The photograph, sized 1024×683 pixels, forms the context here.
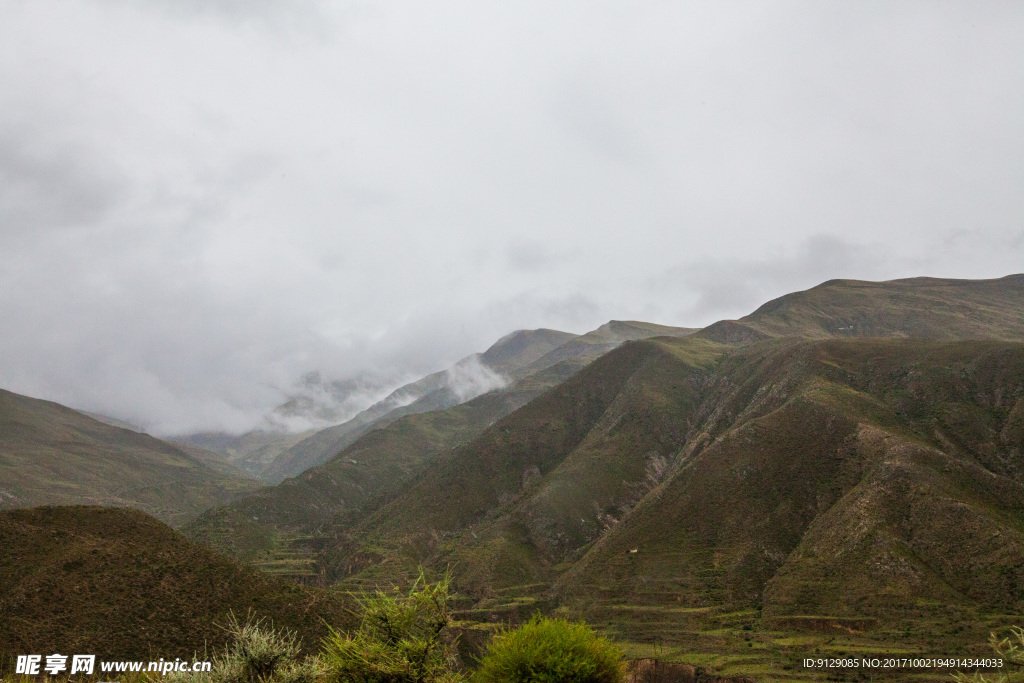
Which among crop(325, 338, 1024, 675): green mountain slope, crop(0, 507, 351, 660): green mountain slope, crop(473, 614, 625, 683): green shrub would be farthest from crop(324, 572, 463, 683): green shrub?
crop(325, 338, 1024, 675): green mountain slope

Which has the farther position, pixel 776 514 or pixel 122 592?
pixel 776 514

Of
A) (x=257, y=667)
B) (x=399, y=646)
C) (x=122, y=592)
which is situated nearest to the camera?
(x=399, y=646)

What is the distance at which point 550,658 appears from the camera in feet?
80.5

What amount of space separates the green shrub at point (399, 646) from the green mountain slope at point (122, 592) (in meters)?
36.4

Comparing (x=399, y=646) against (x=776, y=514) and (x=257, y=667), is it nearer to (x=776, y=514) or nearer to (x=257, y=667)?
(x=257, y=667)

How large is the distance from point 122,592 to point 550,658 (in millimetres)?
52066

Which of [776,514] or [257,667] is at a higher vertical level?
[257,667]

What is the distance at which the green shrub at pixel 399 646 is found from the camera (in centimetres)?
2025

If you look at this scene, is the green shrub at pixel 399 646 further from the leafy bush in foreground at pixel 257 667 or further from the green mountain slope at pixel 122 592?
the green mountain slope at pixel 122 592

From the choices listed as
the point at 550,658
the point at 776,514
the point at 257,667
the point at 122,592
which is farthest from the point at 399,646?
the point at 776,514

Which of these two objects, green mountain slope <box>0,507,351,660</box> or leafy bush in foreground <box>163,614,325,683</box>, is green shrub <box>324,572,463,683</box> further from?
green mountain slope <box>0,507,351,660</box>

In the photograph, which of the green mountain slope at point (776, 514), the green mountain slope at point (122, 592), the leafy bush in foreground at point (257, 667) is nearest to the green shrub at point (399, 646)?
the leafy bush in foreground at point (257, 667)

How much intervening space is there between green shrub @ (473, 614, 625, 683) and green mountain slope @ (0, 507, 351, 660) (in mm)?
35547

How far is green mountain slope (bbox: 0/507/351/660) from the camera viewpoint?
5006 cm
